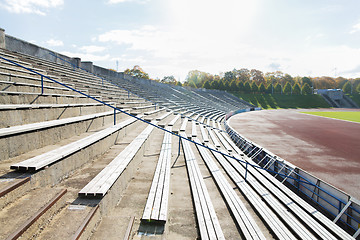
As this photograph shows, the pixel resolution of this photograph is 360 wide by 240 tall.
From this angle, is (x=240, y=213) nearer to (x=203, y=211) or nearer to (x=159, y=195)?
(x=203, y=211)

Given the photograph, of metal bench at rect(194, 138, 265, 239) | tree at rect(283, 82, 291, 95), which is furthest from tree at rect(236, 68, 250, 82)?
metal bench at rect(194, 138, 265, 239)

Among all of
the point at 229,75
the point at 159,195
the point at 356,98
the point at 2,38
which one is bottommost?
the point at 159,195

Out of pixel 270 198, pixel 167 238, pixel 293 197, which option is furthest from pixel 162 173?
pixel 293 197

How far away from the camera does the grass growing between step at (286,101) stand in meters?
64.2

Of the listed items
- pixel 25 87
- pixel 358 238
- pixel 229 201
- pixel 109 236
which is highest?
pixel 25 87

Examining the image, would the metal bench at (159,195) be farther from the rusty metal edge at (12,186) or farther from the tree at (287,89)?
the tree at (287,89)

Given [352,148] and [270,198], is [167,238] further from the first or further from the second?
[352,148]

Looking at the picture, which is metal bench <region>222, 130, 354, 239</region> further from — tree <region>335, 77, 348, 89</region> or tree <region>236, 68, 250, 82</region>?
tree <region>335, 77, 348, 89</region>

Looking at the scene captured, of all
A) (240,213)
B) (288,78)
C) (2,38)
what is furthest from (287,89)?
(240,213)

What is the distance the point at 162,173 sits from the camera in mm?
4305

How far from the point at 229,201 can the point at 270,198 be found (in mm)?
1239

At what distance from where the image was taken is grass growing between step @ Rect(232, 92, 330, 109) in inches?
2530

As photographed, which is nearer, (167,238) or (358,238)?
(167,238)

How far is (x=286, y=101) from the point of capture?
225 feet
